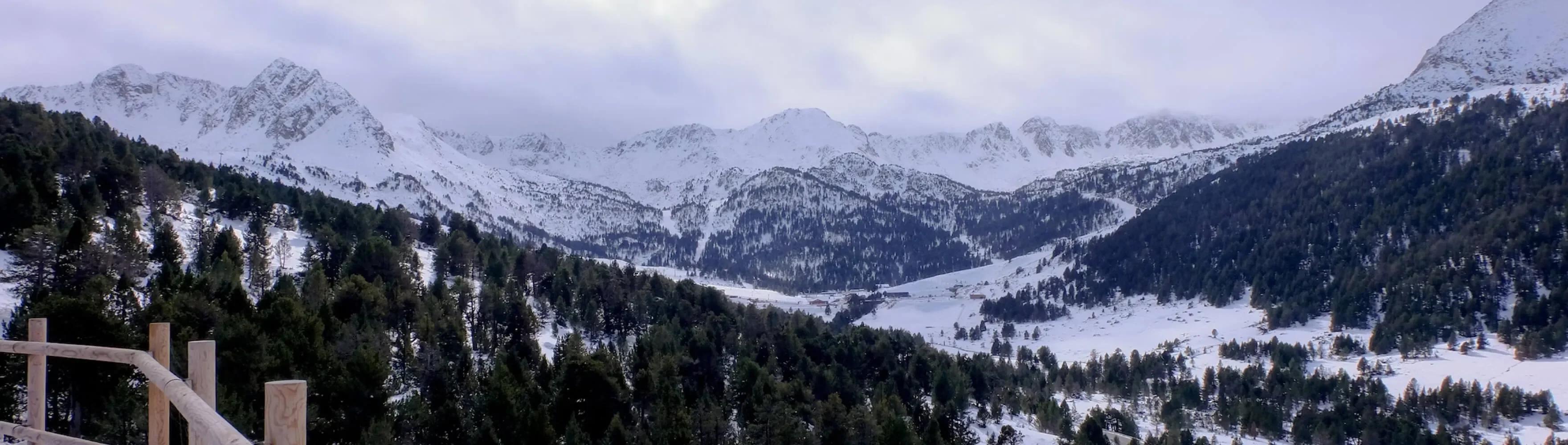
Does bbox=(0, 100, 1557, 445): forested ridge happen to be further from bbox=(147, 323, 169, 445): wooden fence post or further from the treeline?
bbox=(147, 323, 169, 445): wooden fence post

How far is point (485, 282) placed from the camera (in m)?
82.3

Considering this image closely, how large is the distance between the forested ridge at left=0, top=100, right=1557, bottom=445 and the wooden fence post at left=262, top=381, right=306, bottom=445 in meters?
29.4

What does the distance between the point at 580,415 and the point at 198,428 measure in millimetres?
46941

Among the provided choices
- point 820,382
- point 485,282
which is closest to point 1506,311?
point 820,382

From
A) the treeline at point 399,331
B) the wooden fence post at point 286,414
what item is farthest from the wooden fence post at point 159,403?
the treeline at point 399,331

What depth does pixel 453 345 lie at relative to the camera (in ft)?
196

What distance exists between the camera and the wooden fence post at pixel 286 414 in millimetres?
4203

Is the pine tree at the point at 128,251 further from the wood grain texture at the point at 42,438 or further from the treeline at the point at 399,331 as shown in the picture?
the wood grain texture at the point at 42,438

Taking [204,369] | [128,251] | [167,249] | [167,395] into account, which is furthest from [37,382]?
[167,249]

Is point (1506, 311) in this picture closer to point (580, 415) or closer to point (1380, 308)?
point (1380, 308)

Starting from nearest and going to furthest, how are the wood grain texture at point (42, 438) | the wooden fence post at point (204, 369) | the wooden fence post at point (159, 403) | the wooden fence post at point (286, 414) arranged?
the wooden fence post at point (286, 414)
the wooden fence post at point (204, 369)
the wooden fence post at point (159, 403)
the wood grain texture at point (42, 438)

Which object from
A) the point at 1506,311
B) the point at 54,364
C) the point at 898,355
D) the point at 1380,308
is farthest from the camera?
the point at 1380,308

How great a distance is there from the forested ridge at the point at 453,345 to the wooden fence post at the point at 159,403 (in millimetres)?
25595

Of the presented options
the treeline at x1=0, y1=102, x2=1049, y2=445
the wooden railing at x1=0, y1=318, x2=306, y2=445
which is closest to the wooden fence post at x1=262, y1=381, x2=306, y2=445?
the wooden railing at x1=0, y1=318, x2=306, y2=445
